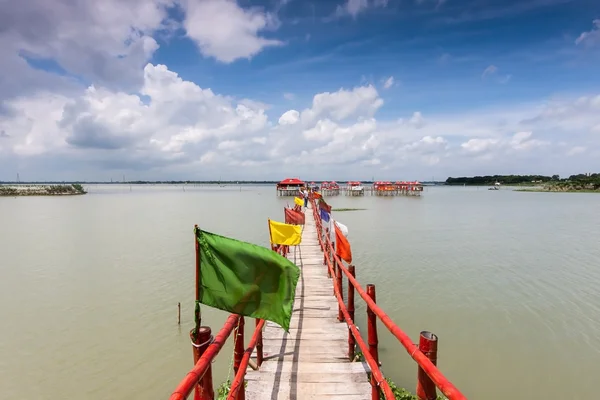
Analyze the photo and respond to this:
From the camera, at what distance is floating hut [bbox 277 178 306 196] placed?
69.8 metres

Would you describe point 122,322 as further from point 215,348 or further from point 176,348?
point 215,348

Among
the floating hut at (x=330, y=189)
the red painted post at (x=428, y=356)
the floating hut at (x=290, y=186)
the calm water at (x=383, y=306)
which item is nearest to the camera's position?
the red painted post at (x=428, y=356)

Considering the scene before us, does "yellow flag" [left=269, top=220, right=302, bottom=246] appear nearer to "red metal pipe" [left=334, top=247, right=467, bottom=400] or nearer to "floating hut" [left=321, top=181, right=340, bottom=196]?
"red metal pipe" [left=334, top=247, right=467, bottom=400]

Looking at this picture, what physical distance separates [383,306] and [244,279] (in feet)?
28.6

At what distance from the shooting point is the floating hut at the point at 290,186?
229ft

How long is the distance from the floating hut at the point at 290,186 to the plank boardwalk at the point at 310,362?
57260mm

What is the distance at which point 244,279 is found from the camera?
350 cm

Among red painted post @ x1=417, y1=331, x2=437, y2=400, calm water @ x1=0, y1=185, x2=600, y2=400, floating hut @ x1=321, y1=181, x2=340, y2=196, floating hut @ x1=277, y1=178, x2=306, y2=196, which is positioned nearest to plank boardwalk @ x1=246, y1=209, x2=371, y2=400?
red painted post @ x1=417, y1=331, x2=437, y2=400

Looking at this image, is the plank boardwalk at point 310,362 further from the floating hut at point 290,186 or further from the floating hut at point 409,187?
the floating hut at point 409,187

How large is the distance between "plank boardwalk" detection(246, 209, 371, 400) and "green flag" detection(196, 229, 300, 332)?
1.75 metres

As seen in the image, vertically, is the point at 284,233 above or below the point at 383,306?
above

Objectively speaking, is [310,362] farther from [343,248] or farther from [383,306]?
[383,306]

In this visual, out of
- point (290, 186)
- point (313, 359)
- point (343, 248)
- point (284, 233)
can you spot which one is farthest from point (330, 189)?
point (313, 359)

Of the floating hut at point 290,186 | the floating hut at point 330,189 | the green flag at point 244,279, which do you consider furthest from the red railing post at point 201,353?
the floating hut at point 330,189
